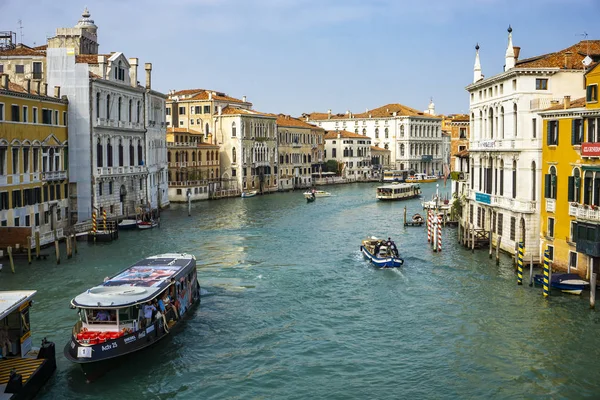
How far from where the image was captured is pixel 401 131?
8144cm

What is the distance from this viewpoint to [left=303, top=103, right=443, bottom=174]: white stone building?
267 feet

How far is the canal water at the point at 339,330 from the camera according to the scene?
12.1 meters

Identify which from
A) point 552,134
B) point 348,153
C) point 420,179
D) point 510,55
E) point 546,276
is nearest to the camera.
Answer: point 546,276

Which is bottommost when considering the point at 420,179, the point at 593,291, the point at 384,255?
the point at 593,291

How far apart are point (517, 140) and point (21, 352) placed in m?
15.4

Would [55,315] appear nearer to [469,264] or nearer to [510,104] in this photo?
[469,264]

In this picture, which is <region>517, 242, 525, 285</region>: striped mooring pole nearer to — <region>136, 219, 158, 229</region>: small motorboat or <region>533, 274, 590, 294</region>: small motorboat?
<region>533, 274, 590, 294</region>: small motorboat

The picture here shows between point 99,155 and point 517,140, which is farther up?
point 517,140

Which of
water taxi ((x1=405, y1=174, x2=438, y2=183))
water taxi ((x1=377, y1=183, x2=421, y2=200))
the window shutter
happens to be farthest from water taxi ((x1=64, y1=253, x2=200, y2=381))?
water taxi ((x1=405, y1=174, x2=438, y2=183))

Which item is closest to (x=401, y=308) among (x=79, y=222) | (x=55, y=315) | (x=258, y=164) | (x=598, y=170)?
(x=598, y=170)

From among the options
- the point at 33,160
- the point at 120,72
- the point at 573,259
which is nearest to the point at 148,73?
the point at 120,72

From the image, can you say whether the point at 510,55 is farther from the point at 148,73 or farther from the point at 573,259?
the point at 148,73

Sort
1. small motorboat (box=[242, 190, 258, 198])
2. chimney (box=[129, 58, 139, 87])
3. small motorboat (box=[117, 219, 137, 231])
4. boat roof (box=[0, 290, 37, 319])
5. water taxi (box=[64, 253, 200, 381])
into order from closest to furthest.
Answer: boat roof (box=[0, 290, 37, 319])
water taxi (box=[64, 253, 200, 381])
small motorboat (box=[117, 219, 137, 231])
chimney (box=[129, 58, 139, 87])
small motorboat (box=[242, 190, 258, 198])

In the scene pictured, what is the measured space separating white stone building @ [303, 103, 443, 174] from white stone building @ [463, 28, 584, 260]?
2225 inches
